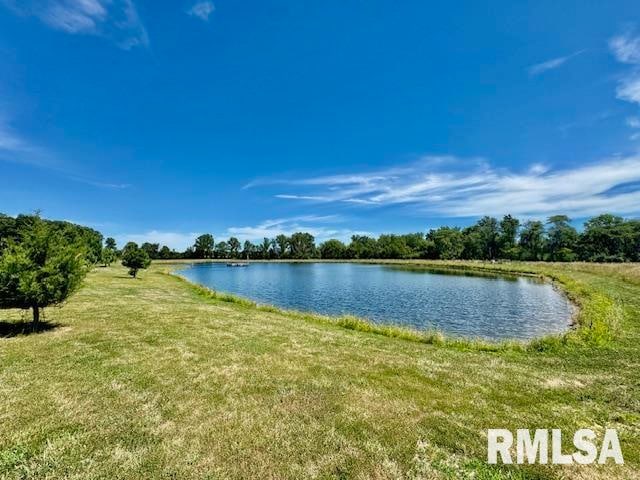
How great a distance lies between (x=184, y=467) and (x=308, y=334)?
9.51 meters

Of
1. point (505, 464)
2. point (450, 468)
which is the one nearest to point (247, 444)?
point (450, 468)

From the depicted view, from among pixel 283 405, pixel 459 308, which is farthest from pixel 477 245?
pixel 283 405

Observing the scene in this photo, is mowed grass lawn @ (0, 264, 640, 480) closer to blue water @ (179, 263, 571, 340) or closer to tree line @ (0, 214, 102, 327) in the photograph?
tree line @ (0, 214, 102, 327)

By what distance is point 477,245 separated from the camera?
13362cm

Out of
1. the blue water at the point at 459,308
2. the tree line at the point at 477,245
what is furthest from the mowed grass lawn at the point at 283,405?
the tree line at the point at 477,245

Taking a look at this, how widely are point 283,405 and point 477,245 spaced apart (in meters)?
143

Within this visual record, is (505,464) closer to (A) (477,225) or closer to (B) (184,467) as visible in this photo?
(B) (184,467)

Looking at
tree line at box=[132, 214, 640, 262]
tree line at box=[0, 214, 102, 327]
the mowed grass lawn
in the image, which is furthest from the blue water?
tree line at box=[132, 214, 640, 262]

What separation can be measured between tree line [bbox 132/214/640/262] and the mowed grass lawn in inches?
3386

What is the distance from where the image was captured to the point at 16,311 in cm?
1645

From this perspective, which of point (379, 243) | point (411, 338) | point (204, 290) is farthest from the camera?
point (379, 243)

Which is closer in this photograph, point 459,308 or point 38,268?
point 38,268

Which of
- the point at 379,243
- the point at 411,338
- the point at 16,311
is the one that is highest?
the point at 379,243

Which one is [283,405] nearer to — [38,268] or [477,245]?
[38,268]
